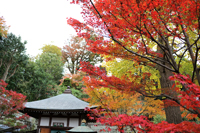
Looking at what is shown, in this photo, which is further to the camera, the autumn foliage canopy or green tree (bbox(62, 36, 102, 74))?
green tree (bbox(62, 36, 102, 74))

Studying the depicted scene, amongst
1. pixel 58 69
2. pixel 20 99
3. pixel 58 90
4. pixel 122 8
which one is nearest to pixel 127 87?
pixel 122 8

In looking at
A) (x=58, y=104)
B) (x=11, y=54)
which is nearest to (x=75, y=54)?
(x=11, y=54)

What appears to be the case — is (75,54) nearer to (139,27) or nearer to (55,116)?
(55,116)

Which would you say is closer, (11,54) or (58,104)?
(58,104)

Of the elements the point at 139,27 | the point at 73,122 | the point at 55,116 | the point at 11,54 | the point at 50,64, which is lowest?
the point at 73,122

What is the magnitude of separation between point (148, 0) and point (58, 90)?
1562cm

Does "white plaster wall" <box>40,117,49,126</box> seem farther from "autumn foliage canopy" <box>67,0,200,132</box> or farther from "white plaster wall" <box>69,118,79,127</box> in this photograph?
"autumn foliage canopy" <box>67,0,200,132</box>

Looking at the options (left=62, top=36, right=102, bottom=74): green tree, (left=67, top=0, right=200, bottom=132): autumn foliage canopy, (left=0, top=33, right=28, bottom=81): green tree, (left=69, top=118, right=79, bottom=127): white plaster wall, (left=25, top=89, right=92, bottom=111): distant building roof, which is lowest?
(left=69, top=118, right=79, bottom=127): white plaster wall

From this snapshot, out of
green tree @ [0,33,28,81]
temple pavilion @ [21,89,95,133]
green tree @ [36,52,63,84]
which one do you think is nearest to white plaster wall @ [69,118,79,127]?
temple pavilion @ [21,89,95,133]

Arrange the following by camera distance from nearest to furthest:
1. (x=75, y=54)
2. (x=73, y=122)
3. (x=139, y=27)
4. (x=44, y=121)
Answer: (x=139, y=27) < (x=73, y=122) < (x=44, y=121) < (x=75, y=54)

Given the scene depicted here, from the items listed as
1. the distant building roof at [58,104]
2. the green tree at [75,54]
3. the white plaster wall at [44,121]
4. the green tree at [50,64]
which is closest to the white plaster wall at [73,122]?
the distant building roof at [58,104]

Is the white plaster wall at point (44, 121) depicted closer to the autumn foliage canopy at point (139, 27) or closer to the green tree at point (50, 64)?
the autumn foliage canopy at point (139, 27)

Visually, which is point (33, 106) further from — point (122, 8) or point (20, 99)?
point (122, 8)

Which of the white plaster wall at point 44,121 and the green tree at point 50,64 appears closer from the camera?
the white plaster wall at point 44,121
